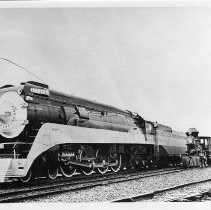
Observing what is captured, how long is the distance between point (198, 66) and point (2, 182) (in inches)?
118

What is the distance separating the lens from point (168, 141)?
6.72m

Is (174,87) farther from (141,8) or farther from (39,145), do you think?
(39,145)

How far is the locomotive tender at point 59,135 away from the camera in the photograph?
4.08 meters

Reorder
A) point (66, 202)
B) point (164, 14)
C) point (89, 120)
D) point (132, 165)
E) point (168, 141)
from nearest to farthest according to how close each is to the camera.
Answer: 1. point (66, 202)
2. point (164, 14)
3. point (89, 120)
4. point (132, 165)
5. point (168, 141)

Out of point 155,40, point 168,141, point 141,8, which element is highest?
point 141,8

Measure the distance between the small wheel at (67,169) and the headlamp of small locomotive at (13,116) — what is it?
0.82 meters

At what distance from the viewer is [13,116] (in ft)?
13.6

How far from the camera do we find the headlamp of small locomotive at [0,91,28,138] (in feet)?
13.6

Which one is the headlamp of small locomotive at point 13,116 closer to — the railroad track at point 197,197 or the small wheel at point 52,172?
the small wheel at point 52,172

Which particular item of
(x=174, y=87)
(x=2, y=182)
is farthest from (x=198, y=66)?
(x=2, y=182)

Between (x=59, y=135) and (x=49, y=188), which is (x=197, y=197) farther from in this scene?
(x=59, y=135)

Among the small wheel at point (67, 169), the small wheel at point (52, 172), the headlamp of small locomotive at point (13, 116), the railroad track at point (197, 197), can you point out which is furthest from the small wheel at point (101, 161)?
the railroad track at point (197, 197)

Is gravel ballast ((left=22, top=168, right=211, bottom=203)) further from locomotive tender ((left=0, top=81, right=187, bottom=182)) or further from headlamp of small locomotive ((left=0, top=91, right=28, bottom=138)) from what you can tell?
headlamp of small locomotive ((left=0, top=91, right=28, bottom=138))

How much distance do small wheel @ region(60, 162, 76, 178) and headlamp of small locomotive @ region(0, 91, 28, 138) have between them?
82cm
